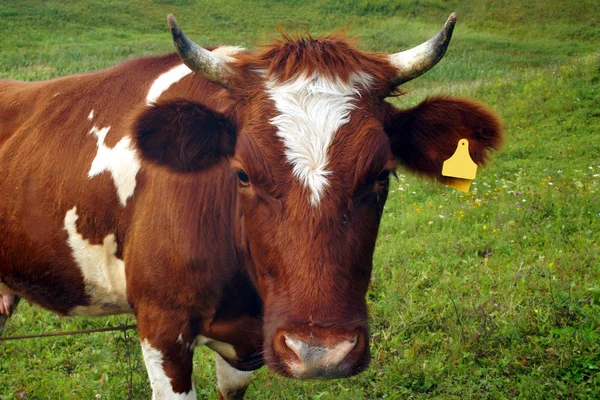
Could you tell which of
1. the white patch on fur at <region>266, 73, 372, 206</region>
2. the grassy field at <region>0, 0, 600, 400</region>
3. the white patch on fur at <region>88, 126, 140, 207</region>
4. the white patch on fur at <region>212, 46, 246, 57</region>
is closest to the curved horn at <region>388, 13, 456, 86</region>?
the white patch on fur at <region>266, 73, 372, 206</region>

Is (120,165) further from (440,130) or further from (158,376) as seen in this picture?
(440,130)

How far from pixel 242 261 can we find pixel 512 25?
40.5m

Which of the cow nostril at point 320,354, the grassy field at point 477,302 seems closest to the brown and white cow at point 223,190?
the cow nostril at point 320,354

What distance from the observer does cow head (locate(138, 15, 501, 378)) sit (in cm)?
267

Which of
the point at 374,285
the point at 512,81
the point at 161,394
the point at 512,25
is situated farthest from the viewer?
the point at 512,25

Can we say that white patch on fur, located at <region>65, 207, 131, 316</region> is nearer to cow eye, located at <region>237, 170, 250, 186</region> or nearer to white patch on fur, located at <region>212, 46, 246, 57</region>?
cow eye, located at <region>237, 170, 250, 186</region>

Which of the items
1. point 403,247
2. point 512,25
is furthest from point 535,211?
point 512,25

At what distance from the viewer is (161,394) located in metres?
3.67

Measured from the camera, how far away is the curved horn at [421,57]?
120 inches

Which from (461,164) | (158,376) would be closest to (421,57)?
(461,164)

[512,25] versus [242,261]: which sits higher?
[242,261]

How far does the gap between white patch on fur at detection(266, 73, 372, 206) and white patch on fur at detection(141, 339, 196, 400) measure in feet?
4.98

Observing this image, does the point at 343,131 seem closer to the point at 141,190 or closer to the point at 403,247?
the point at 141,190

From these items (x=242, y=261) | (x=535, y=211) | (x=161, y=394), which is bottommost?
(x=535, y=211)
